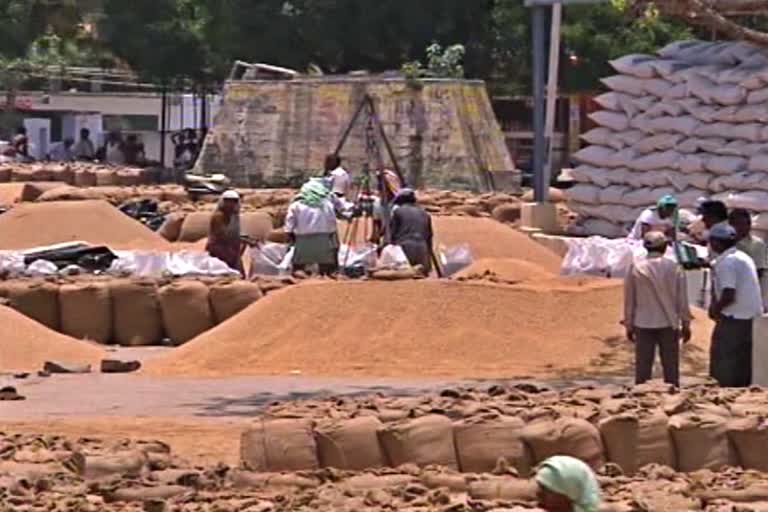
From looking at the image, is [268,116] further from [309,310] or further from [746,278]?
[746,278]

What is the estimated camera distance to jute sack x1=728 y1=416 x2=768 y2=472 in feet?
38.2

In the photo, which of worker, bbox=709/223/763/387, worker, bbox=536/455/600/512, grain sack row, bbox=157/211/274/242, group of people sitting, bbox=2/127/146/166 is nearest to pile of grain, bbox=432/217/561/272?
grain sack row, bbox=157/211/274/242

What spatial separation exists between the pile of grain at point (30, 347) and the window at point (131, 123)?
51334mm

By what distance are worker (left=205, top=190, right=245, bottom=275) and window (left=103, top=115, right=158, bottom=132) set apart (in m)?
49.1

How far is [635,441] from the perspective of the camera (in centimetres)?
1167

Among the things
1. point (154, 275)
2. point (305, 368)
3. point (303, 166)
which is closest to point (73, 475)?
point (305, 368)

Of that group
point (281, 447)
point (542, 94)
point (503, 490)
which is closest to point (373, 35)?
point (542, 94)

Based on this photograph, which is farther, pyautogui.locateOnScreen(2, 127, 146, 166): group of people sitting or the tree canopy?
pyautogui.locateOnScreen(2, 127, 146, 166): group of people sitting

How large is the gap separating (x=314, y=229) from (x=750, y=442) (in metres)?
10.0

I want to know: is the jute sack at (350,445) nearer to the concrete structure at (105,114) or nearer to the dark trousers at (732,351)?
the dark trousers at (732,351)

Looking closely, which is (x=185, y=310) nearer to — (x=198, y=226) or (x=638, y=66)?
(x=638, y=66)

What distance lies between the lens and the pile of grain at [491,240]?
26.0 metres

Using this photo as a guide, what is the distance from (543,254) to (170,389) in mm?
10139

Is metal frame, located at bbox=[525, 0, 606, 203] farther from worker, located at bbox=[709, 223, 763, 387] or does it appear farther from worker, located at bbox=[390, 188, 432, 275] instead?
worker, located at bbox=[709, 223, 763, 387]
